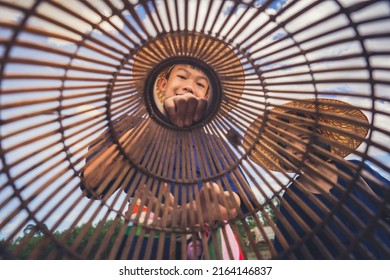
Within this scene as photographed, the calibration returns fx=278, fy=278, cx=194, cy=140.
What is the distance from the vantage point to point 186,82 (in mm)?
1272

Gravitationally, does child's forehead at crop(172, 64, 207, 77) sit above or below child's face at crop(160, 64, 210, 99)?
above

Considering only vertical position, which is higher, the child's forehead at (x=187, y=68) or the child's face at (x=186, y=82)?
the child's forehead at (x=187, y=68)

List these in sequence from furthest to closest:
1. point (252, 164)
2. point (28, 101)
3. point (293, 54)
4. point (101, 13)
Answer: point (252, 164), point (293, 54), point (101, 13), point (28, 101)

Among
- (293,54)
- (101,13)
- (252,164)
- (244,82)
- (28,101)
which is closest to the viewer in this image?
(28,101)

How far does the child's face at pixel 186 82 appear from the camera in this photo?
125 cm

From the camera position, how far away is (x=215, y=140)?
4.14 feet

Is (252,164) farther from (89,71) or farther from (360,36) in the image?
(89,71)

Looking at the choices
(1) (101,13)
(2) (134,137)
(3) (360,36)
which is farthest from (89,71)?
(3) (360,36)

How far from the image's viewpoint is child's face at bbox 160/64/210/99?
125 centimetres
